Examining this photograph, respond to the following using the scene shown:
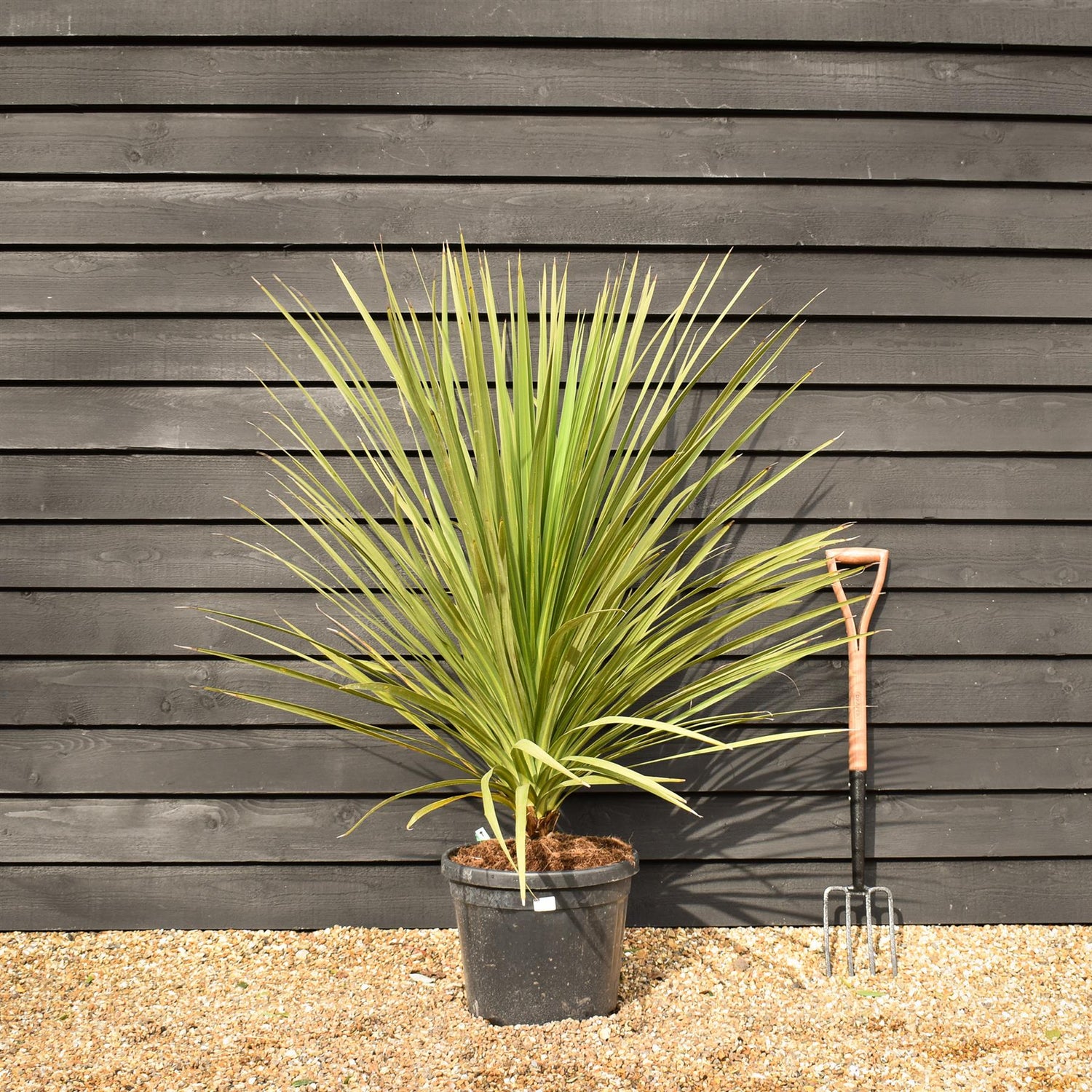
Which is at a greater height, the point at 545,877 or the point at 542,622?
the point at 542,622

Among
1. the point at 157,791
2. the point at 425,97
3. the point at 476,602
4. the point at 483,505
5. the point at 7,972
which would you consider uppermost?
the point at 425,97

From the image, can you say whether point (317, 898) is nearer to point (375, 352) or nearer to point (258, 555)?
point (258, 555)

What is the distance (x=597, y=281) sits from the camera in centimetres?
223

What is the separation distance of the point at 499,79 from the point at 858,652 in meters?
1.59

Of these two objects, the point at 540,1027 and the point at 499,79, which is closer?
the point at 540,1027

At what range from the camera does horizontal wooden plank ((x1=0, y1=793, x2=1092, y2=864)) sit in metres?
2.18

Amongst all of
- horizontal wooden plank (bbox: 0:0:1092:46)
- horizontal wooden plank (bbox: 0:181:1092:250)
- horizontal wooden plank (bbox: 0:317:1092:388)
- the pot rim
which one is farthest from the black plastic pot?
horizontal wooden plank (bbox: 0:0:1092:46)

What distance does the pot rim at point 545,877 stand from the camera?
161 cm

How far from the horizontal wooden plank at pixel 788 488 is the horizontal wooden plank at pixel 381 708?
0.36m

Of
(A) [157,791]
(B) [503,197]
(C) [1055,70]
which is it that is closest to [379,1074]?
(A) [157,791]

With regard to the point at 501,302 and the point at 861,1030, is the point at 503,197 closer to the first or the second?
the point at 501,302

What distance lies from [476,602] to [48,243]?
1439 millimetres

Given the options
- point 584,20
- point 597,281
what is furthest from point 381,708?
point 584,20

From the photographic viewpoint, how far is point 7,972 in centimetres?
201
